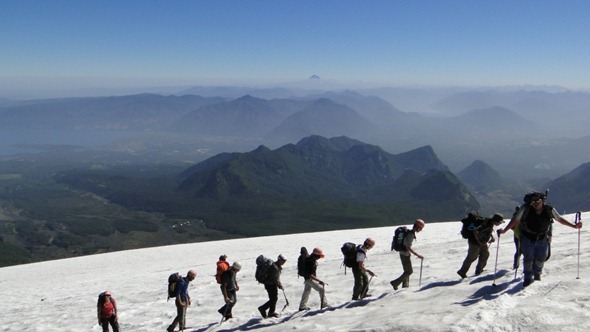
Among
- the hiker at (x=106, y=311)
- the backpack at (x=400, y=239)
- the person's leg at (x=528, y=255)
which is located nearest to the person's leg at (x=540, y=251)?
the person's leg at (x=528, y=255)

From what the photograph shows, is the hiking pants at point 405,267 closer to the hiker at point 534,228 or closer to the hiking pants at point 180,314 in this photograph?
the hiker at point 534,228

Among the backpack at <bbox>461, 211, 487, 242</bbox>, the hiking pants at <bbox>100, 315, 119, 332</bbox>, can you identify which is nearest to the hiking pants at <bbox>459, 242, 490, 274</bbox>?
the backpack at <bbox>461, 211, 487, 242</bbox>

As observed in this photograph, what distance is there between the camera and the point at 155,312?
20859 mm

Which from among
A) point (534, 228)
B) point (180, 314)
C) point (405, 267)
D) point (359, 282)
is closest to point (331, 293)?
point (359, 282)

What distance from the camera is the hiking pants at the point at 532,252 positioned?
39.9ft

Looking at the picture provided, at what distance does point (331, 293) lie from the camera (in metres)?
19.6

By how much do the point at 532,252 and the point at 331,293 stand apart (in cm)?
954

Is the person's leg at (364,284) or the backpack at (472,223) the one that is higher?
the backpack at (472,223)

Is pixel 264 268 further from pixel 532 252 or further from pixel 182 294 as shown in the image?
pixel 532 252

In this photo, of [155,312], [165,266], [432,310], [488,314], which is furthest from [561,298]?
[165,266]

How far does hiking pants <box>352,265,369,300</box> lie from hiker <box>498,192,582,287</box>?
518 cm

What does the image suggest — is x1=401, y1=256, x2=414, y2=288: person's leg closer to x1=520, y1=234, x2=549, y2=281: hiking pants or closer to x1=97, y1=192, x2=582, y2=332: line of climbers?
x1=97, y1=192, x2=582, y2=332: line of climbers

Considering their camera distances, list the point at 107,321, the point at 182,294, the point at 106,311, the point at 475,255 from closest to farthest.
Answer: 1. the point at 475,255
2. the point at 182,294
3. the point at 106,311
4. the point at 107,321

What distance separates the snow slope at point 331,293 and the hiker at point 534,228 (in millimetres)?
561
